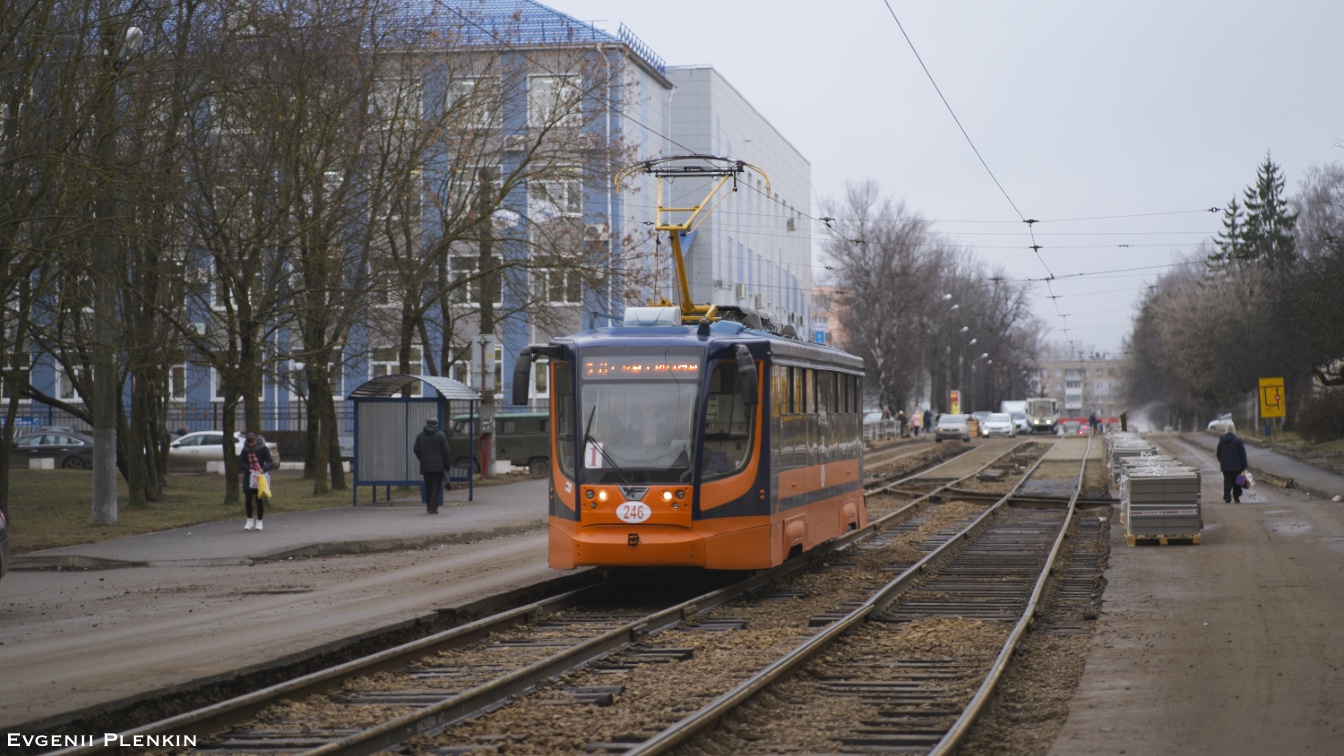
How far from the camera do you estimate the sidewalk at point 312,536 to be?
18516 millimetres

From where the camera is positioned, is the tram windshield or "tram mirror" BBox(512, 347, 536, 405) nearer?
"tram mirror" BBox(512, 347, 536, 405)

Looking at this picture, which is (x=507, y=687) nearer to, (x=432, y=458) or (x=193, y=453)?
(x=432, y=458)

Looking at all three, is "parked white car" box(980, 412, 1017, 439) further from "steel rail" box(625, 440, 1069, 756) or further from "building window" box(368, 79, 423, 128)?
"steel rail" box(625, 440, 1069, 756)

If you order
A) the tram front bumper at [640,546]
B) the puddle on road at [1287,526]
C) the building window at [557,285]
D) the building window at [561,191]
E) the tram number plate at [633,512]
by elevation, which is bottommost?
the puddle on road at [1287,526]

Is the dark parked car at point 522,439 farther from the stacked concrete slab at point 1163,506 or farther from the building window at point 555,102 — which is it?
the stacked concrete slab at point 1163,506

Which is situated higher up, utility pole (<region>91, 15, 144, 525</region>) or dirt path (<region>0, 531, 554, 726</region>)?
utility pole (<region>91, 15, 144, 525</region>)

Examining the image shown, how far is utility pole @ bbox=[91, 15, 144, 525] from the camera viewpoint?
18438mm

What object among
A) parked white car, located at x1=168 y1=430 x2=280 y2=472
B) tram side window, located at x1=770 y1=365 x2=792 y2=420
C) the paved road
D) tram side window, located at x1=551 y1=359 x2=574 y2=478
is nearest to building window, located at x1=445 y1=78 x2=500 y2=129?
the paved road

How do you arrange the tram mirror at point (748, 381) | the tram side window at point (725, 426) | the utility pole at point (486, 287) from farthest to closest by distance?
the utility pole at point (486, 287)
the tram side window at point (725, 426)
the tram mirror at point (748, 381)

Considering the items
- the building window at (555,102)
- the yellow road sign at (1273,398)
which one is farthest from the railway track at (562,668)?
the yellow road sign at (1273,398)

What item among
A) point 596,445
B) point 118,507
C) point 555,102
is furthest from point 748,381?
point 555,102

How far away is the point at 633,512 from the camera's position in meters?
13.8

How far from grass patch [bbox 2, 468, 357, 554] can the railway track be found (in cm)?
986

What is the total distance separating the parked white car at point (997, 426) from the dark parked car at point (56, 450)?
53.5 m
